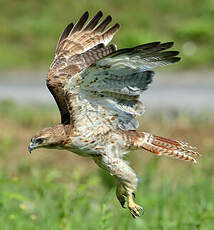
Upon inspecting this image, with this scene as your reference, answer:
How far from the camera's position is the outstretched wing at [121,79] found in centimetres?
562

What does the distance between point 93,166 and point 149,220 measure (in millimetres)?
4371

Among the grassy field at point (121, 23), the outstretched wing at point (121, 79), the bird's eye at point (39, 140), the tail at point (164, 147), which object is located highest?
the grassy field at point (121, 23)

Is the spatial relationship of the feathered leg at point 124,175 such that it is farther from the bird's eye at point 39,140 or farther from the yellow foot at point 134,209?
the bird's eye at point 39,140

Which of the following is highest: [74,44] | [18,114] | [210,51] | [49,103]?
[210,51]

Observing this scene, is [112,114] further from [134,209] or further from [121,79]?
[134,209]

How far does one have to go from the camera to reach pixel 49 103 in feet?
56.0

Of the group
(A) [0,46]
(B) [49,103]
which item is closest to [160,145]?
(B) [49,103]

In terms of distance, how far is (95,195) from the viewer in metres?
8.88

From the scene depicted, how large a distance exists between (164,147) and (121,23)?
18490 mm

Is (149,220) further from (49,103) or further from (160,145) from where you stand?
(49,103)

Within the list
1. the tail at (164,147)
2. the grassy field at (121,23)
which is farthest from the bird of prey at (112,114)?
the grassy field at (121,23)

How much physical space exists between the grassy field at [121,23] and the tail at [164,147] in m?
14.7

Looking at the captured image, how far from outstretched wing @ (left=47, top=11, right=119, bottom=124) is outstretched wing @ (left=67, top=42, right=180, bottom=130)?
0.64 meters

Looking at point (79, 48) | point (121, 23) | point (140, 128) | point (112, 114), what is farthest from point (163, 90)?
point (112, 114)
